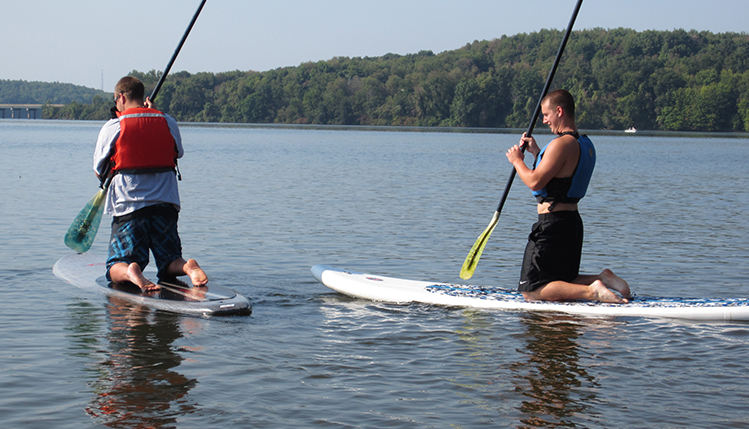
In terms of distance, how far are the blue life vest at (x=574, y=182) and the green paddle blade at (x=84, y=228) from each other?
4434 mm

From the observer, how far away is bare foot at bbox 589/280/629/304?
645 centimetres

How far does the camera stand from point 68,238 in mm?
7758

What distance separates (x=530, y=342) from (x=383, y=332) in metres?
1.17

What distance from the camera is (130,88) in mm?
6309

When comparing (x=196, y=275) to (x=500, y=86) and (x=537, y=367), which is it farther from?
(x=500, y=86)

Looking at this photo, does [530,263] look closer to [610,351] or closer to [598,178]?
[610,351]

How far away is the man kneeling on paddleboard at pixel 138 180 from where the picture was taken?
243 inches

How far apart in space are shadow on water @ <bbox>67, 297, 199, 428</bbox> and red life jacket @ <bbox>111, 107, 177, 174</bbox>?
128 centimetres

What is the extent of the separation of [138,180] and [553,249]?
3.52 meters

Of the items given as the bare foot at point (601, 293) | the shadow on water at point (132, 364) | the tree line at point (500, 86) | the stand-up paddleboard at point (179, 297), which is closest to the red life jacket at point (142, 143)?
the stand-up paddleboard at point (179, 297)

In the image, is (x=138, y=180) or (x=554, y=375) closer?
(x=554, y=375)

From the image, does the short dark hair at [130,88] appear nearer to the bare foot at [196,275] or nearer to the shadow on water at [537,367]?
the bare foot at [196,275]

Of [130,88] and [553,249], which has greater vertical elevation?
[130,88]

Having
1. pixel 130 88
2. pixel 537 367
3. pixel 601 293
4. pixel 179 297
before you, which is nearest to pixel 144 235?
pixel 179 297
